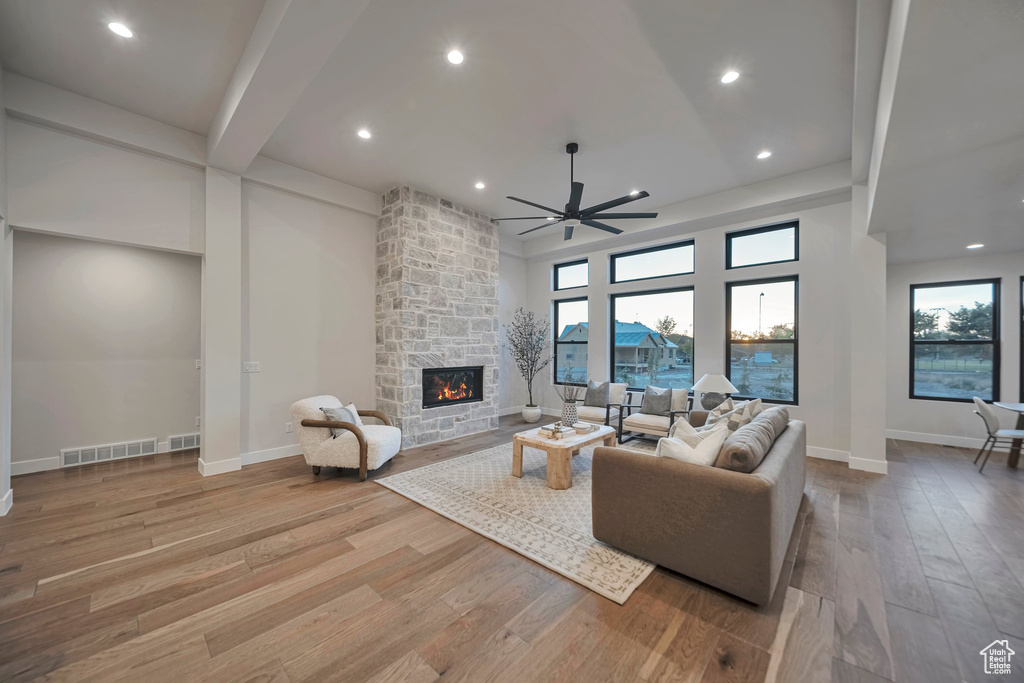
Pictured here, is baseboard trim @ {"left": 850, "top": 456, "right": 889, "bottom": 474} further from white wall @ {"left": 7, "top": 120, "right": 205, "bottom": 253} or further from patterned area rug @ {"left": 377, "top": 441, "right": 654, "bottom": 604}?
white wall @ {"left": 7, "top": 120, "right": 205, "bottom": 253}

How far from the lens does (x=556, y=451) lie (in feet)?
12.0

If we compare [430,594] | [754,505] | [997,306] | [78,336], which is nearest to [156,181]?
[78,336]

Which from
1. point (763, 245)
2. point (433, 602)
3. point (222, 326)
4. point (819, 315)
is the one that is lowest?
point (433, 602)

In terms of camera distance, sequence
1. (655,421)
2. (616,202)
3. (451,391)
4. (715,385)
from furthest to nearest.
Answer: (451,391), (655,421), (715,385), (616,202)

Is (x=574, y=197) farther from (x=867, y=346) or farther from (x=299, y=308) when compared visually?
(x=867, y=346)

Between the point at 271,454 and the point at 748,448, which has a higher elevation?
the point at 748,448

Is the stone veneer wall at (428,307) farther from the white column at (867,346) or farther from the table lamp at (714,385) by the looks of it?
the white column at (867,346)

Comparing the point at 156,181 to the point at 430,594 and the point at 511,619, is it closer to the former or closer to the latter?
the point at 430,594

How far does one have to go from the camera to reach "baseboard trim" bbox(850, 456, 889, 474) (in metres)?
4.14

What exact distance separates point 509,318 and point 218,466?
16.4ft

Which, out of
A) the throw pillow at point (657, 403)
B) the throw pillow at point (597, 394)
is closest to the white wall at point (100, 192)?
the throw pillow at point (597, 394)

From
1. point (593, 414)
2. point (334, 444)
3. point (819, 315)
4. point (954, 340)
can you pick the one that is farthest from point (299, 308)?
point (954, 340)

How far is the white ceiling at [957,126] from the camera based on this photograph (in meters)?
1.54

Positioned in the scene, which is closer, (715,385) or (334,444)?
(334,444)
